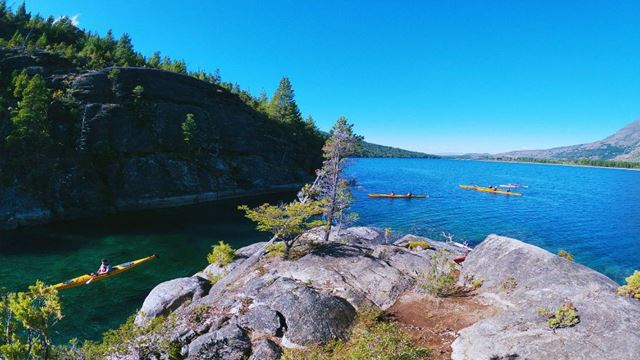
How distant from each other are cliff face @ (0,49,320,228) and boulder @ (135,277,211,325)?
37.3 m

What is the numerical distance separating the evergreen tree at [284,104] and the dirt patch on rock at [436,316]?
88.8 m

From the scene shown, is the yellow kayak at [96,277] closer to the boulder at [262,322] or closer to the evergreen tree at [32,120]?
the boulder at [262,322]

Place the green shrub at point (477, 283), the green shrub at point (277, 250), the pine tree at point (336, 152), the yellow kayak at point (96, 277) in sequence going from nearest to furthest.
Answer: the green shrub at point (477, 283)
the green shrub at point (277, 250)
the yellow kayak at point (96, 277)
the pine tree at point (336, 152)

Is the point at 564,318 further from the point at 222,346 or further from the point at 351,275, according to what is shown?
the point at 222,346

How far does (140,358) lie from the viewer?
1189 centimetres

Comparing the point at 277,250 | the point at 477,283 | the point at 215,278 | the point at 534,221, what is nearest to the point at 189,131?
the point at 215,278

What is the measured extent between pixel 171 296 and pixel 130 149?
167 feet

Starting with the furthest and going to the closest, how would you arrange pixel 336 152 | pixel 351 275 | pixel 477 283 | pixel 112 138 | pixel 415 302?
pixel 112 138 < pixel 336 152 < pixel 351 275 < pixel 477 283 < pixel 415 302

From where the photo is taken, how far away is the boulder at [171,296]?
19.6 m

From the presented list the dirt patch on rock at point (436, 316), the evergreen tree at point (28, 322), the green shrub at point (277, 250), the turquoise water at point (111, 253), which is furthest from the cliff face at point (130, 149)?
the dirt patch on rock at point (436, 316)

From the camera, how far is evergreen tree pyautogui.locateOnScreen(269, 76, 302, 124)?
10044cm

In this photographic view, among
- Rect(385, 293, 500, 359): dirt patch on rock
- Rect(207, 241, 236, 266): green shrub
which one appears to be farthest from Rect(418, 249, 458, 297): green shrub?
Rect(207, 241, 236, 266): green shrub

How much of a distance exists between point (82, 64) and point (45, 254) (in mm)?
55738

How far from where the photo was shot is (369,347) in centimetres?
852
